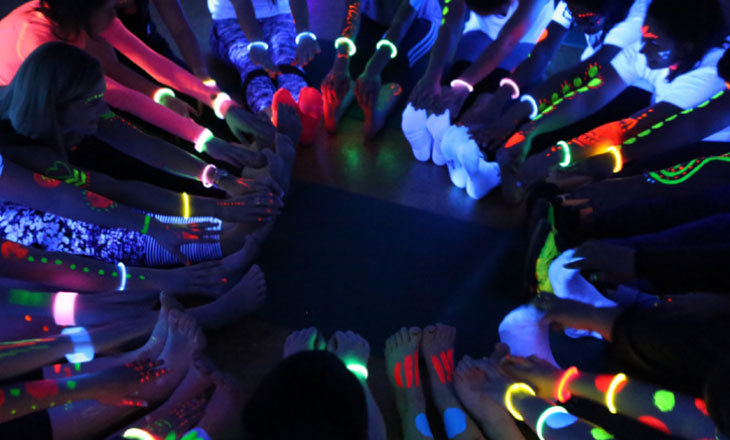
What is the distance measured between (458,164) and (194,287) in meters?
1.07

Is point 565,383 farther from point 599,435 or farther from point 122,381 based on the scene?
point 122,381

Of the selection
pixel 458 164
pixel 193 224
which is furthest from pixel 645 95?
pixel 193 224

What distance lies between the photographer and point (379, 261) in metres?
1.77

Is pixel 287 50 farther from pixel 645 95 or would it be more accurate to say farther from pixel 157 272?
pixel 645 95

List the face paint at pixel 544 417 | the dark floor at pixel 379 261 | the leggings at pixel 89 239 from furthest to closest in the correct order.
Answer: the dark floor at pixel 379 261, the leggings at pixel 89 239, the face paint at pixel 544 417

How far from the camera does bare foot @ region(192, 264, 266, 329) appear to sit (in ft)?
5.02

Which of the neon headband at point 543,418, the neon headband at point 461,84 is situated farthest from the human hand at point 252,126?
the neon headband at point 543,418

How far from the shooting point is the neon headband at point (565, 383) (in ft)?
4.39

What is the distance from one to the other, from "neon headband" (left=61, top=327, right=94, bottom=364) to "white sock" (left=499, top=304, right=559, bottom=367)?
119 cm

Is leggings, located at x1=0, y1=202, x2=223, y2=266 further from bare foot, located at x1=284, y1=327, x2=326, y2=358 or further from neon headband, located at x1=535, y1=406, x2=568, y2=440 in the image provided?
neon headband, located at x1=535, y1=406, x2=568, y2=440

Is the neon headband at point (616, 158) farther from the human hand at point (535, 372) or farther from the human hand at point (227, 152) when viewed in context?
the human hand at point (227, 152)

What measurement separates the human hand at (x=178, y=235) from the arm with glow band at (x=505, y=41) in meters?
1.27

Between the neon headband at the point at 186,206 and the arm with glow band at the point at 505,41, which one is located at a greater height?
the arm with glow band at the point at 505,41

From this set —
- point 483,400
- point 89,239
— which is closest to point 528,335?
point 483,400
